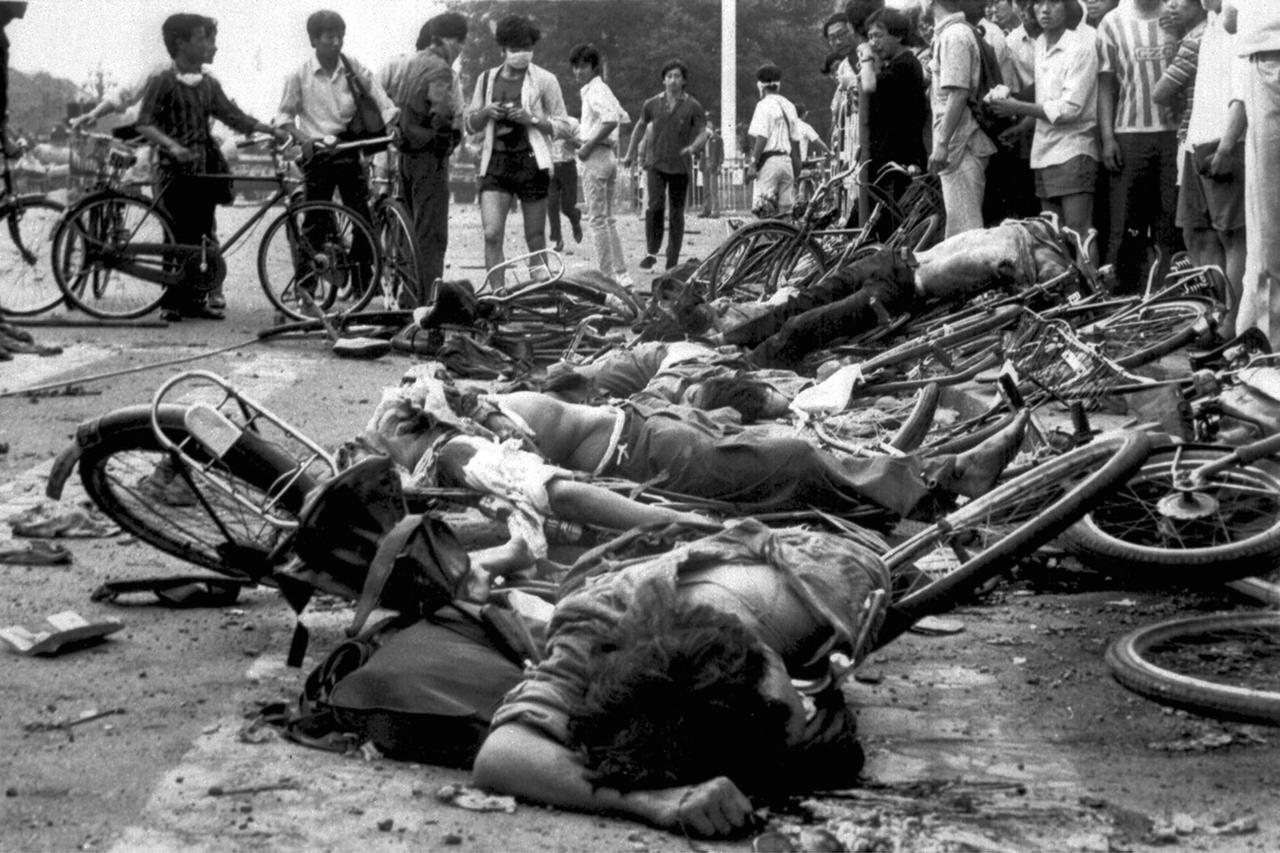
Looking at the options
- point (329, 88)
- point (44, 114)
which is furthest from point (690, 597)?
point (44, 114)

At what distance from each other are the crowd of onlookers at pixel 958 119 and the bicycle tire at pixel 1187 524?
1.87 metres

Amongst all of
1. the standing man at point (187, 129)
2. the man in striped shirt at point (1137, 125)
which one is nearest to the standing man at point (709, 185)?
the standing man at point (187, 129)

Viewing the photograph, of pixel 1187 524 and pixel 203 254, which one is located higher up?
pixel 203 254

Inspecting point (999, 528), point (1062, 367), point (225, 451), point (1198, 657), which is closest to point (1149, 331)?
point (1062, 367)

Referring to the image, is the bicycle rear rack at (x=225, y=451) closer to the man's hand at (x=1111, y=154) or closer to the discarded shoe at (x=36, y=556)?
the discarded shoe at (x=36, y=556)

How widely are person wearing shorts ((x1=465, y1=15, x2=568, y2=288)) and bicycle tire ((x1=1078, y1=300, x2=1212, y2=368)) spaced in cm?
614

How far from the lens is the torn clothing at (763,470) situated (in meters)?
5.74

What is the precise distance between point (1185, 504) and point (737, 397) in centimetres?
216

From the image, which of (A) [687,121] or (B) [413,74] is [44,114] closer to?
(A) [687,121]

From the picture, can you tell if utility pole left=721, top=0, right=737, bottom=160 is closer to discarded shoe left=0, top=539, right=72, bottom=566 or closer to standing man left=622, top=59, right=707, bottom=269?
standing man left=622, top=59, right=707, bottom=269

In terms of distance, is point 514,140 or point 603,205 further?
point 603,205

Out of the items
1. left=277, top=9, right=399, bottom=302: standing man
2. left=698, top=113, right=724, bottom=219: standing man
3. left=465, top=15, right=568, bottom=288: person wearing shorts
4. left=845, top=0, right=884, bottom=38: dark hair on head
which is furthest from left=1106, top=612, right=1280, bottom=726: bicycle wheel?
left=698, top=113, right=724, bottom=219: standing man

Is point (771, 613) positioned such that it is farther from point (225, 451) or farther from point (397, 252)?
point (397, 252)

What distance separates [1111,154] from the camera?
1005 cm
